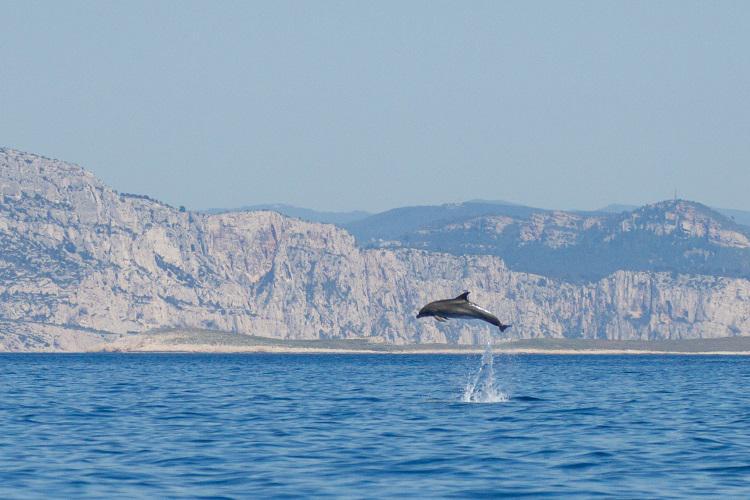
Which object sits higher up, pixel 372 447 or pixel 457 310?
pixel 457 310

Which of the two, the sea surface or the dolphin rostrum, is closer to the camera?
the sea surface

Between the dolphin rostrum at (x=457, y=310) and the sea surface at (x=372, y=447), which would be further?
the dolphin rostrum at (x=457, y=310)

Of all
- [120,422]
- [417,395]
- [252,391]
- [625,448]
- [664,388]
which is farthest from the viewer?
[664,388]

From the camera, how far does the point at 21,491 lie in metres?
40.5

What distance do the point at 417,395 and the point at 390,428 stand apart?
101 ft

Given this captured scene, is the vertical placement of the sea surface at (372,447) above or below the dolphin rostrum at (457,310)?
below

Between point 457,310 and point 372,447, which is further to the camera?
point 457,310

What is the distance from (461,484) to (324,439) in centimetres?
1342

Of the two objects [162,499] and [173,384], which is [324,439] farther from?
[173,384]

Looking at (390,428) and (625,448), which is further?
(390,428)

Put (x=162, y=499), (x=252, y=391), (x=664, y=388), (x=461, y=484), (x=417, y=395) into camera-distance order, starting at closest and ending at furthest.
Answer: (x=162, y=499), (x=461, y=484), (x=417, y=395), (x=252, y=391), (x=664, y=388)

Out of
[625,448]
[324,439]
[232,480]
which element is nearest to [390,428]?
[324,439]

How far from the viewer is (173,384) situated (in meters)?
112

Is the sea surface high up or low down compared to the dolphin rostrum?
down
